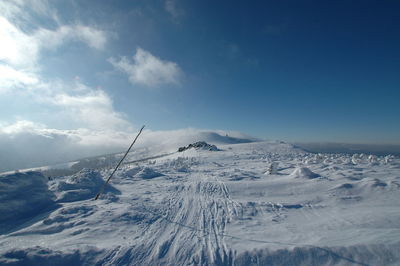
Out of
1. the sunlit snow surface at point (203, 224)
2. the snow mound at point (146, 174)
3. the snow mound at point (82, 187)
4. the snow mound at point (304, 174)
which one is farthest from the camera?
the snow mound at point (146, 174)

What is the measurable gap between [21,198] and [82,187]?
3.16 metres

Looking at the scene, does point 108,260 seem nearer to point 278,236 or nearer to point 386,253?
point 278,236

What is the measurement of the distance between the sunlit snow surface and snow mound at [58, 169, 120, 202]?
0.07 metres

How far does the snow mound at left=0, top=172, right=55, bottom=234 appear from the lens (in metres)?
7.43

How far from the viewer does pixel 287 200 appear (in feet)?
31.8

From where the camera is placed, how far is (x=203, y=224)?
7090mm

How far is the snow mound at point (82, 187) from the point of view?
392 inches

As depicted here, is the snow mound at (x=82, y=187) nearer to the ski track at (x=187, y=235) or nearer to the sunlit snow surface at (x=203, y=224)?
the sunlit snow surface at (x=203, y=224)

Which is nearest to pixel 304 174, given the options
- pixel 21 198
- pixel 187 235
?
pixel 187 235

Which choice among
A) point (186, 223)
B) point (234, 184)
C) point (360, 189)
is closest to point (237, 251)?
point (186, 223)

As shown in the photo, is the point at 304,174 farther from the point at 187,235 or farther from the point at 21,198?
the point at 21,198

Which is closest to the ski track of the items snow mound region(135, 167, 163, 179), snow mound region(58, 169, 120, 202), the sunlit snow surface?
the sunlit snow surface

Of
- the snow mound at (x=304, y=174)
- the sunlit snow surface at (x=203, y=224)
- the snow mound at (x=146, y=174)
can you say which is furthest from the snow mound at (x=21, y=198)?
the snow mound at (x=304, y=174)

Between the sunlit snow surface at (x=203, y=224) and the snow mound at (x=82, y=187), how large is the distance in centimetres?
7
